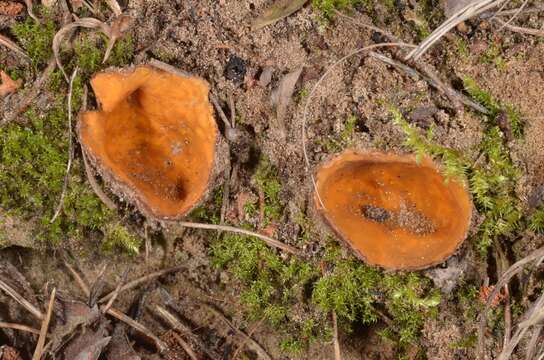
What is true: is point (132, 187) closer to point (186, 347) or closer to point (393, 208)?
point (186, 347)

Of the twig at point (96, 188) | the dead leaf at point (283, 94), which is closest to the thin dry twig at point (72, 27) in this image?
the twig at point (96, 188)

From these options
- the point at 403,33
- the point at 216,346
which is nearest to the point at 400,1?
the point at 403,33

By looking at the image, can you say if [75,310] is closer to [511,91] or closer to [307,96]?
[307,96]

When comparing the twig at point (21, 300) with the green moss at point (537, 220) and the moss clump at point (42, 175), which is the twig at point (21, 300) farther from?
the green moss at point (537, 220)

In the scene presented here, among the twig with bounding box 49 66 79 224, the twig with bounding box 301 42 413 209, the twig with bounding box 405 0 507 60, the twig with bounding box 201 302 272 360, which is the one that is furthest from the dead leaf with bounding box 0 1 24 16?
the twig with bounding box 405 0 507 60

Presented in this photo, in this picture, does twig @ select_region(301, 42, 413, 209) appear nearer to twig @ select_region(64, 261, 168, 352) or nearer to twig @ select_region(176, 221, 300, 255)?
twig @ select_region(176, 221, 300, 255)

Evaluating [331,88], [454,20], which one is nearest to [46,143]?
[331,88]
